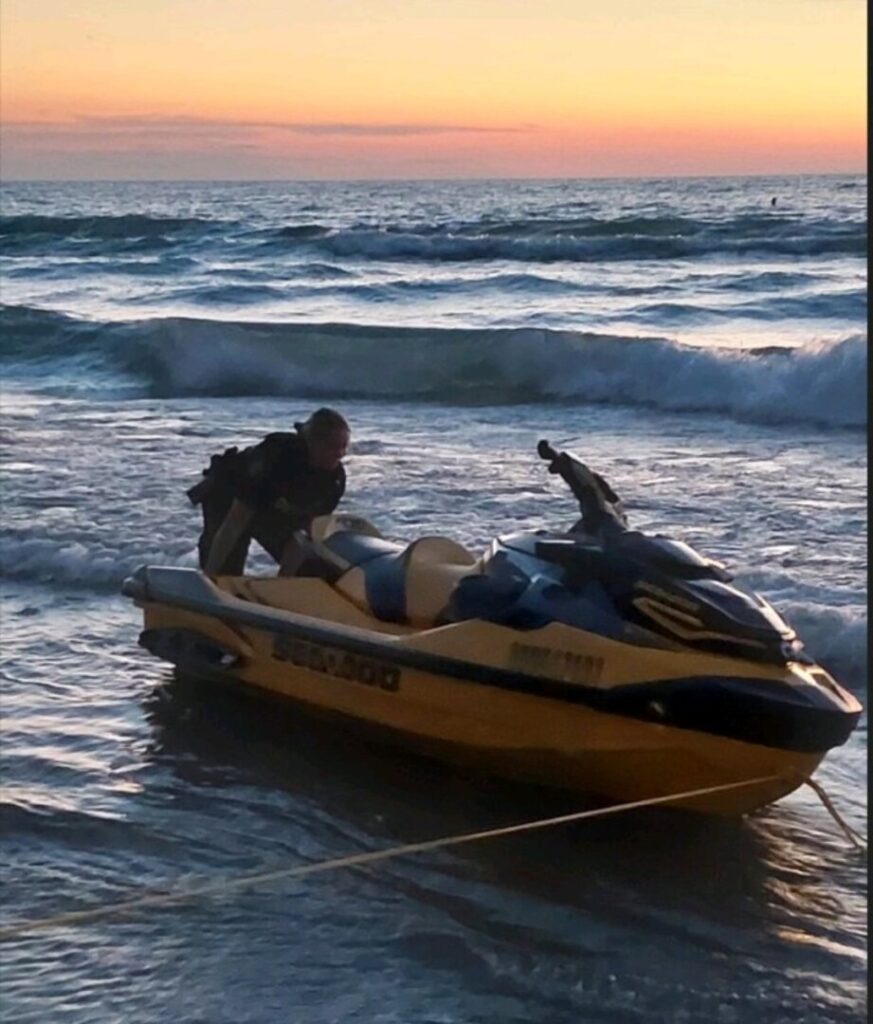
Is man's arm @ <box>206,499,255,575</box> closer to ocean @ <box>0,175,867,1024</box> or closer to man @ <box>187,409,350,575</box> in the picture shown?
man @ <box>187,409,350,575</box>

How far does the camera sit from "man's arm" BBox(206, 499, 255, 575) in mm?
4070

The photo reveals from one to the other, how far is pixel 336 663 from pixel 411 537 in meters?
1.98

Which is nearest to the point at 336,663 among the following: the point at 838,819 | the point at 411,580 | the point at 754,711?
the point at 411,580

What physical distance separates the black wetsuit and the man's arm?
1 centimetres

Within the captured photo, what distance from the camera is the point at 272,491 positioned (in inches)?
160

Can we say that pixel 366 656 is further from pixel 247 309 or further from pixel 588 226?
pixel 588 226

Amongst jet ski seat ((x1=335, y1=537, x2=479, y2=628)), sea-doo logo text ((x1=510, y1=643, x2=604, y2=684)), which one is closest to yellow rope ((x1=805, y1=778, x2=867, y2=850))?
sea-doo logo text ((x1=510, y1=643, x2=604, y2=684))

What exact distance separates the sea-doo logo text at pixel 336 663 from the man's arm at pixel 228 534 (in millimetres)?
405

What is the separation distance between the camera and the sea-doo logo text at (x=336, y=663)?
3.52 metres

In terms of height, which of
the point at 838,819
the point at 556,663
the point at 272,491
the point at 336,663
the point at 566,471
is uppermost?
the point at 566,471

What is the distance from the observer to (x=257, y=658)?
12.6 feet

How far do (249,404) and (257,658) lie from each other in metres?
5.82

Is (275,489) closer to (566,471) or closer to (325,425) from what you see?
(325,425)

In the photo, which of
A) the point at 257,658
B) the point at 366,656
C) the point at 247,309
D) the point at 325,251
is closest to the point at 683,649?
the point at 366,656
